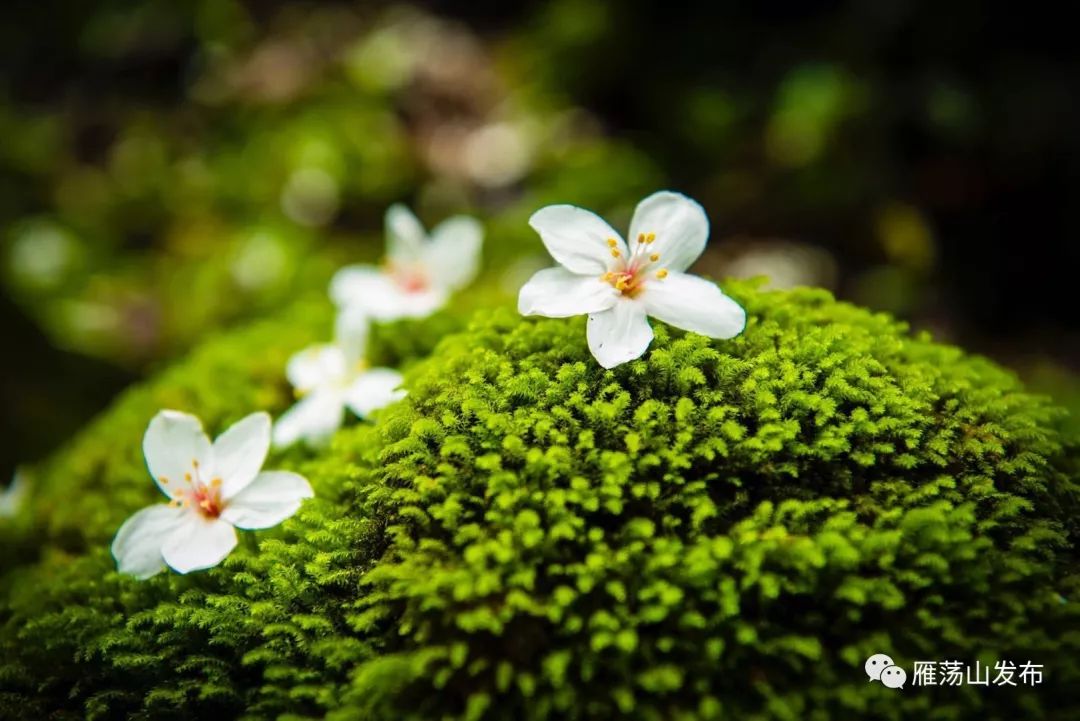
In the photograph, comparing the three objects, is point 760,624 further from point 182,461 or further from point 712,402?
point 182,461

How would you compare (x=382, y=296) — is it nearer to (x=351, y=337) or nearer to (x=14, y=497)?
(x=351, y=337)

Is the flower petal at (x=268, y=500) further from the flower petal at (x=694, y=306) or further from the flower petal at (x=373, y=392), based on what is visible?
the flower petal at (x=694, y=306)

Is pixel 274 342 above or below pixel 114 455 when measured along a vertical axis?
above

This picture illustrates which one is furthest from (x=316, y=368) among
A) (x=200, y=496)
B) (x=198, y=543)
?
(x=198, y=543)

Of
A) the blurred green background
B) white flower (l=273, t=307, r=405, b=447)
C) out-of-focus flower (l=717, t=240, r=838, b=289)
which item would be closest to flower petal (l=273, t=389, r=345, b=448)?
white flower (l=273, t=307, r=405, b=447)

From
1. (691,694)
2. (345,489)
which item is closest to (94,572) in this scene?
(345,489)

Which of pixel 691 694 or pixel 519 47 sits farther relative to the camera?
pixel 519 47
